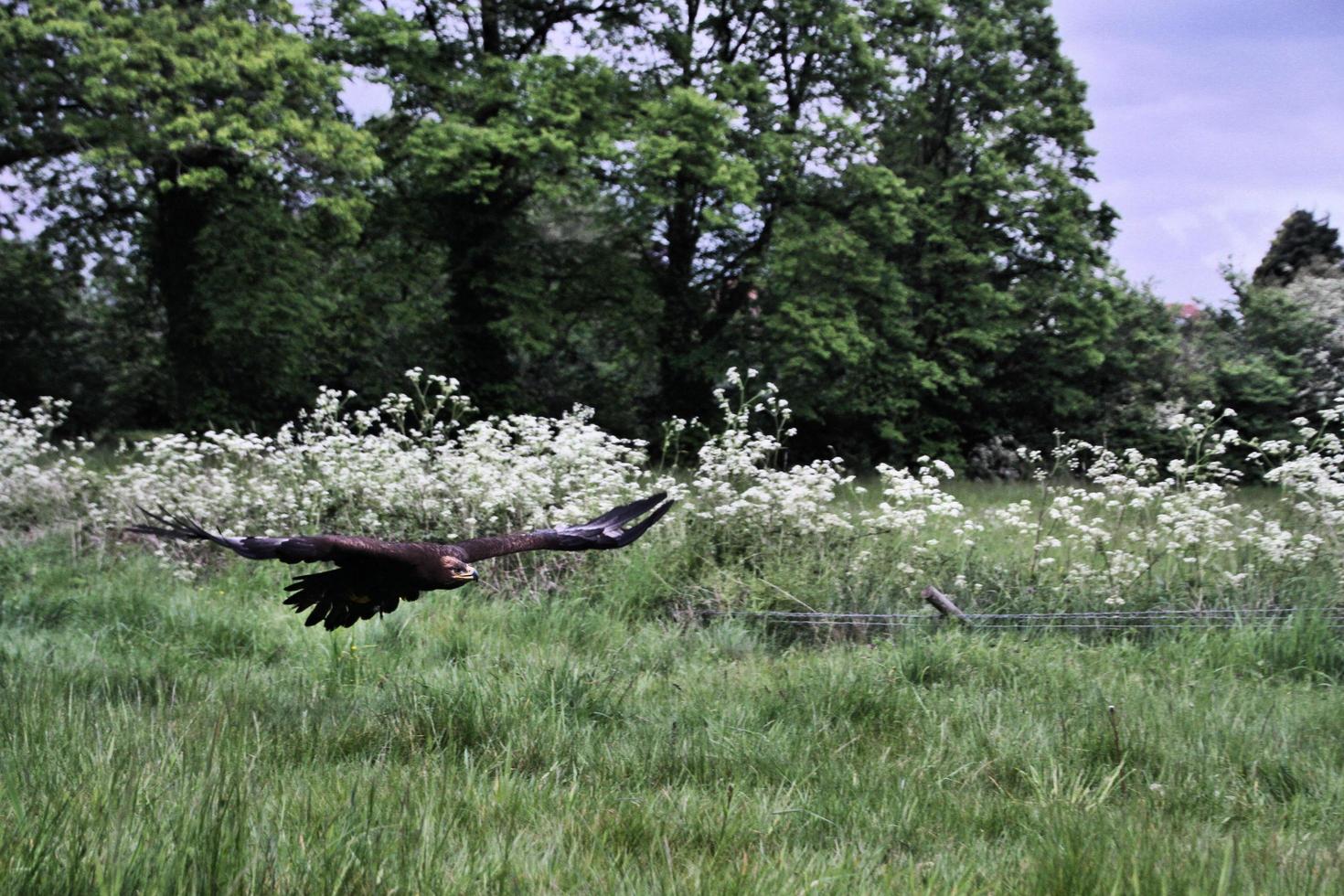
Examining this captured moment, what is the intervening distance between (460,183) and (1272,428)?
13.2 meters

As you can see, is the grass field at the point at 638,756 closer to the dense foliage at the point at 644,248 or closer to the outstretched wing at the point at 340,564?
the outstretched wing at the point at 340,564

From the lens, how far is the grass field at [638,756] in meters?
2.23

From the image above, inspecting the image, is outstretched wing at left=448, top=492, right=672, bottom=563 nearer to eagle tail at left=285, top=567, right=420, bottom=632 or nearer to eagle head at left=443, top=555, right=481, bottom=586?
eagle head at left=443, top=555, right=481, bottom=586

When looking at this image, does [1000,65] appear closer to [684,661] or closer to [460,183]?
[460,183]

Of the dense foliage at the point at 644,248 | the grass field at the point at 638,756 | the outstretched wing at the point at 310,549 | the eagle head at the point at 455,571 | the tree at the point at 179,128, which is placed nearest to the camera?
the grass field at the point at 638,756

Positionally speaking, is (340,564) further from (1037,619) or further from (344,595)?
(1037,619)

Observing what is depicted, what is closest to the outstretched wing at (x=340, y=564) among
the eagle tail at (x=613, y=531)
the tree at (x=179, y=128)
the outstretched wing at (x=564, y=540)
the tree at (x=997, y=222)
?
the outstretched wing at (x=564, y=540)

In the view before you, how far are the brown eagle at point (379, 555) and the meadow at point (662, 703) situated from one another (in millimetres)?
428

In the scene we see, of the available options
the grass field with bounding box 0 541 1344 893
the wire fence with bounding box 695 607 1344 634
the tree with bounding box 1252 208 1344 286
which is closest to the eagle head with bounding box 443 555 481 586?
the grass field with bounding box 0 541 1344 893

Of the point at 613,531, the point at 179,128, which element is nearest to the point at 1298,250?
the point at 179,128

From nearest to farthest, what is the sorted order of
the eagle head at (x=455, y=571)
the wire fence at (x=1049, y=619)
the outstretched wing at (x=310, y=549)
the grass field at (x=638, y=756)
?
the grass field at (x=638, y=756) → the outstretched wing at (x=310, y=549) → the eagle head at (x=455, y=571) → the wire fence at (x=1049, y=619)

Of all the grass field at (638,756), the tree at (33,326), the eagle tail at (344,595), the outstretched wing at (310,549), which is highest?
the tree at (33,326)

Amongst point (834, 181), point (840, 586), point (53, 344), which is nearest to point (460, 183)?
point (834, 181)

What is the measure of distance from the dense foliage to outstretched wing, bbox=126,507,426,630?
1101 cm
